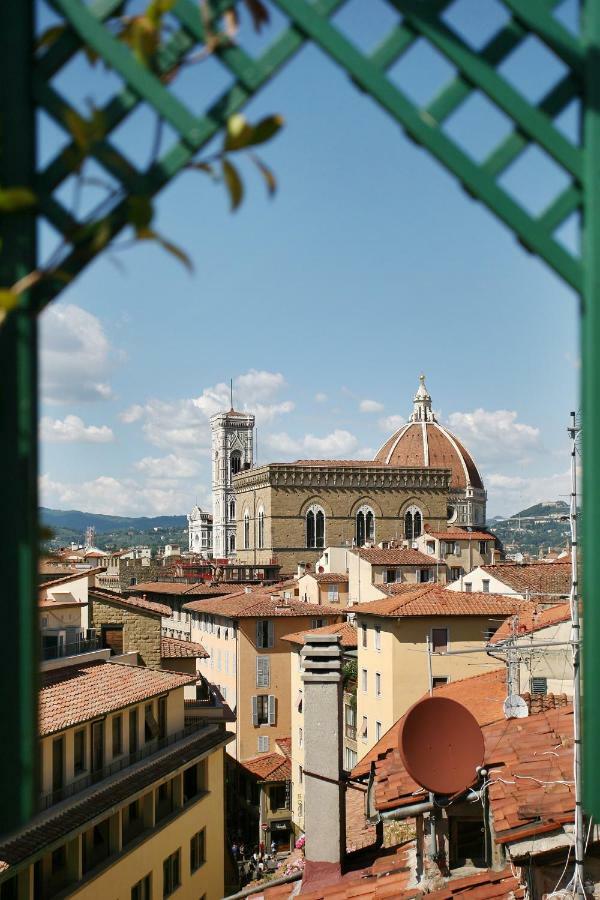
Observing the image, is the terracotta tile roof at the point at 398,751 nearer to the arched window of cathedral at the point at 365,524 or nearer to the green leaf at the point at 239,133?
the green leaf at the point at 239,133

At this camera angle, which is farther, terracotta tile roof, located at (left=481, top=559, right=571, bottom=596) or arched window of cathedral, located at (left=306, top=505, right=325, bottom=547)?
arched window of cathedral, located at (left=306, top=505, right=325, bottom=547)

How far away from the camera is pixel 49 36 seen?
46.1 inches

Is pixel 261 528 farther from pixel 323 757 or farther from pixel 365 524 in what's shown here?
pixel 323 757

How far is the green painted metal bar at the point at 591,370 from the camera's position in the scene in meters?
1.16

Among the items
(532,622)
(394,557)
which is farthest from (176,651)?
(394,557)

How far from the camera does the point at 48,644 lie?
18578mm

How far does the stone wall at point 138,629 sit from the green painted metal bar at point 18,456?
20.7m

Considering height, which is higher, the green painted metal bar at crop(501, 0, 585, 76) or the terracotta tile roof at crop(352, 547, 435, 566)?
the green painted metal bar at crop(501, 0, 585, 76)

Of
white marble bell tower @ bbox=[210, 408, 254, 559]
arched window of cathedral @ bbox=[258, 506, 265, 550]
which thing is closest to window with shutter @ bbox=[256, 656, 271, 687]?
arched window of cathedral @ bbox=[258, 506, 265, 550]

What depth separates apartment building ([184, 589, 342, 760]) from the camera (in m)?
31.3

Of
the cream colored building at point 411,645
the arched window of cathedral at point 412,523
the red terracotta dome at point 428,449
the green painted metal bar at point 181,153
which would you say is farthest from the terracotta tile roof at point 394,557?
the red terracotta dome at point 428,449

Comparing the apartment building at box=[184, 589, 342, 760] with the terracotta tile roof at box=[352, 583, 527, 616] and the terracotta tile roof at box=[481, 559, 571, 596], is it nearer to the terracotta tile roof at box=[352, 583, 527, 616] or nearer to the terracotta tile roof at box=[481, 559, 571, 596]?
the terracotta tile roof at box=[481, 559, 571, 596]

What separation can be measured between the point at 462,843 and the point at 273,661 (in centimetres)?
2314

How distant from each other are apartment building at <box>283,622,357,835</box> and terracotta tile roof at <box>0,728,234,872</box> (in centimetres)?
555
